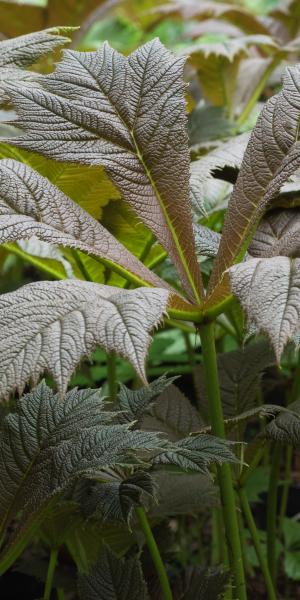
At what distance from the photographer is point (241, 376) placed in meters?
0.83

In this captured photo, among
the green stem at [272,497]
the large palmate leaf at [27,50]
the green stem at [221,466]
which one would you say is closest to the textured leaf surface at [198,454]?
the green stem at [221,466]

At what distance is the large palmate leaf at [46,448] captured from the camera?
61cm

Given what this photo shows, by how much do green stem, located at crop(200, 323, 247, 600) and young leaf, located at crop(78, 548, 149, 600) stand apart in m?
0.08

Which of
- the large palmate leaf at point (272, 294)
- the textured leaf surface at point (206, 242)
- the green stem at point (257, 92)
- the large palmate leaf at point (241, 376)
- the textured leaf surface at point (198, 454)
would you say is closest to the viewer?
the large palmate leaf at point (272, 294)

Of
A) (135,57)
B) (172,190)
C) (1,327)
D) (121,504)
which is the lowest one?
(121,504)

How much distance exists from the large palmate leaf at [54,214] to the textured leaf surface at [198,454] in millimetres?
134

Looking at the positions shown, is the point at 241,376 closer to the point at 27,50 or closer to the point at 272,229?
the point at 272,229

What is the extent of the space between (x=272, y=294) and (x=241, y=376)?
0.34m

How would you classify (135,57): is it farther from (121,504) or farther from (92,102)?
(121,504)

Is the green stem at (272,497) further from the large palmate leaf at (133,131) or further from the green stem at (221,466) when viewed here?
the large palmate leaf at (133,131)

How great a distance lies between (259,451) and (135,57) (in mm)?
373

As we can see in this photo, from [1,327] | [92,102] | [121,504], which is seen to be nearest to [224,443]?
[121,504]

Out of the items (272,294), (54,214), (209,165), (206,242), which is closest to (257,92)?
(209,165)

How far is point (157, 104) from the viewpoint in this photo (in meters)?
0.66
